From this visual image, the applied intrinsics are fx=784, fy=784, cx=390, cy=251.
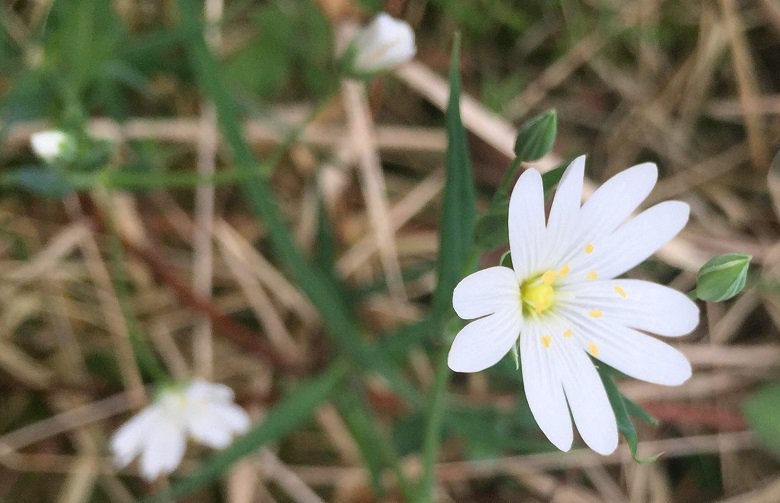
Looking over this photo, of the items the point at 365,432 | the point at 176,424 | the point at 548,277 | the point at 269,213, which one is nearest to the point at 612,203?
the point at 548,277

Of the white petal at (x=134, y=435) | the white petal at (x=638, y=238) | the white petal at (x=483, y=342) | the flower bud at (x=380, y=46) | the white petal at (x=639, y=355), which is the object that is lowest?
the white petal at (x=483, y=342)

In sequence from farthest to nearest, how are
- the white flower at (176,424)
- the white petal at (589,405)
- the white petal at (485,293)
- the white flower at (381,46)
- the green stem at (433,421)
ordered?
the white flower at (176,424), the white flower at (381,46), the green stem at (433,421), the white petal at (589,405), the white petal at (485,293)

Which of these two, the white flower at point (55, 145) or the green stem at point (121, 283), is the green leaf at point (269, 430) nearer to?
the green stem at point (121, 283)

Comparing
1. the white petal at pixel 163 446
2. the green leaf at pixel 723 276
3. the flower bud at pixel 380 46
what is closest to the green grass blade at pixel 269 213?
the flower bud at pixel 380 46

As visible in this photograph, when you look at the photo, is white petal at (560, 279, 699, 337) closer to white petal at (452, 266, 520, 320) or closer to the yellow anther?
the yellow anther

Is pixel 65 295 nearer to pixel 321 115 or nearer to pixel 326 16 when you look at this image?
pixel 321 115

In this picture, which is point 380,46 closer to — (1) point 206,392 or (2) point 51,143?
(2) point 51,143

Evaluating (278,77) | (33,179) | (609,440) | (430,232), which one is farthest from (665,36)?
(33,179)
